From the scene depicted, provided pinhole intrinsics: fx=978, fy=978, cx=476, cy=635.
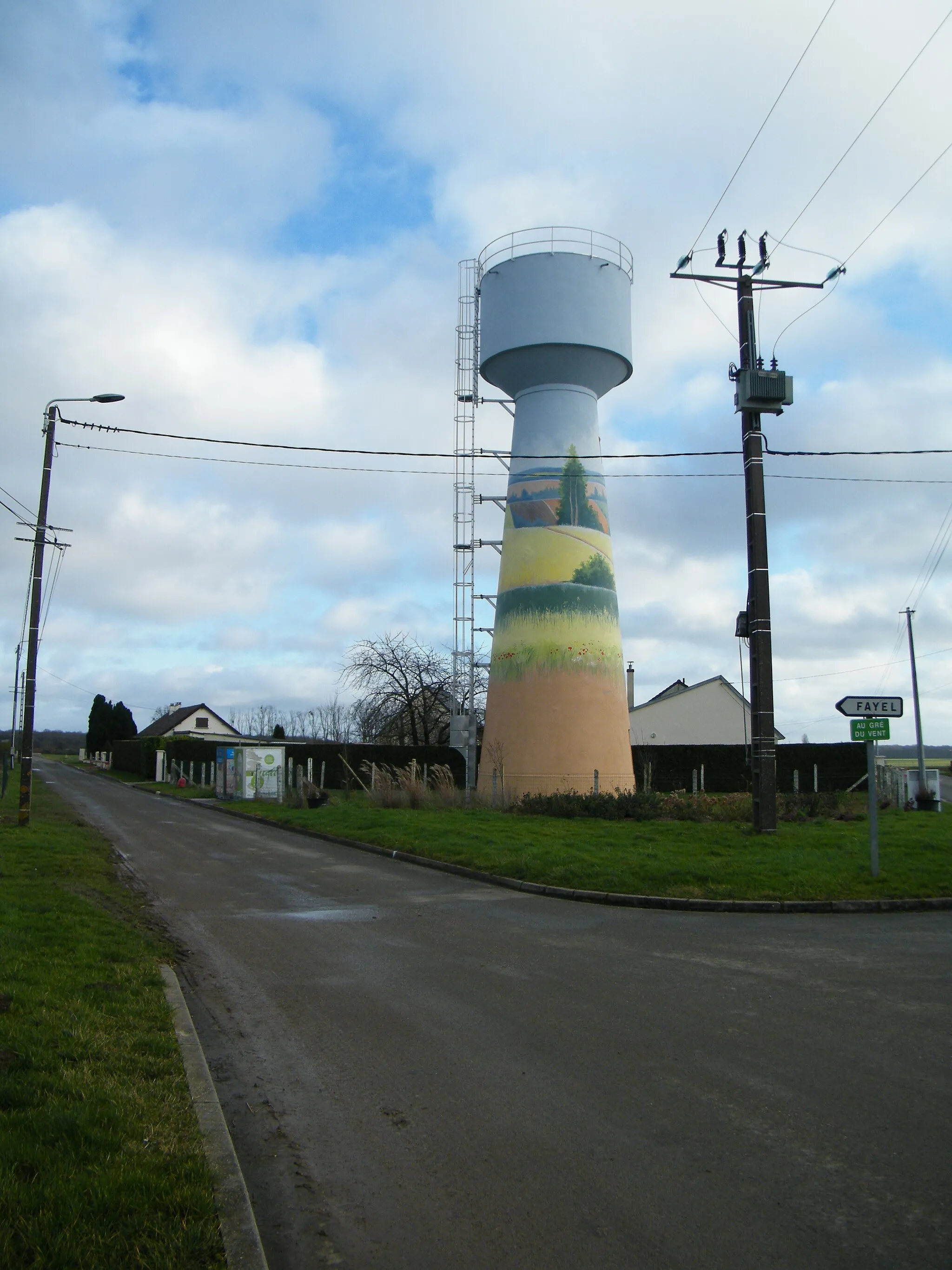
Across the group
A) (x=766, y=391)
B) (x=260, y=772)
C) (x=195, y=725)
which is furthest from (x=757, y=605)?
(x=195, y=725)

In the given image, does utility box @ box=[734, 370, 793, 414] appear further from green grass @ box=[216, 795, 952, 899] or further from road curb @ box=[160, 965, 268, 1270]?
road curb @ box=[160, 965, 268, 1270]

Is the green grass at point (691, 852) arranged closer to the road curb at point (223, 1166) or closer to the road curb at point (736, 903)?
the road curb at point (736, 903)

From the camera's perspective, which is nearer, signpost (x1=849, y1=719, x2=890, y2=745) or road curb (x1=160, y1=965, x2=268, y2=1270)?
road curb (x1=160, y1=965, x2=268, y2=1270)

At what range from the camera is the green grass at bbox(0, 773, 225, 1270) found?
3.38 metres

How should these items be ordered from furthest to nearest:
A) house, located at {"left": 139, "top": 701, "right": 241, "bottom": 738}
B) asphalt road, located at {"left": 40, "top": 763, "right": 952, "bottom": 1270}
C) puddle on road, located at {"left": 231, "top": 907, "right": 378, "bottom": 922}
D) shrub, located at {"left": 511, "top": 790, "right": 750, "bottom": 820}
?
house, located at {"left": 139, "top": 701, "right": 241, "bottom": 738} → shrub, located at {"left": 511, "top": 790, "right": 750, "bottom": 820} → puddle on road, located at {"left": 231, "top": 907, "right": 378, "bottom": 922} → asphalt road, located at {"left": 40, "top": 763, "right": 952, "bottom": 1270}

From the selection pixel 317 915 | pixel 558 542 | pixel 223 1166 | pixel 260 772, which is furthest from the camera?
pixel 260 772

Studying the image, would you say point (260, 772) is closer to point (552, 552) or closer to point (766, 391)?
point (552, 552)

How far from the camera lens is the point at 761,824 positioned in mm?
16172

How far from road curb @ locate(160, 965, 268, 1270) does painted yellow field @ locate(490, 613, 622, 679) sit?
1855 cm

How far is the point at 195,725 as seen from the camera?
89562mm

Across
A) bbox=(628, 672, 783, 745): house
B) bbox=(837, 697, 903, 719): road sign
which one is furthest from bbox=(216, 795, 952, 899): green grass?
bbox=(628, 672, 783, 745): house

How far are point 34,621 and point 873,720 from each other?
54.8 feet

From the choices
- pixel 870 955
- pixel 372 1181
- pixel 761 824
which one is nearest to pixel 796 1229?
pixel 372 1181

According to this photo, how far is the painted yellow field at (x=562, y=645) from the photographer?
24.4m
